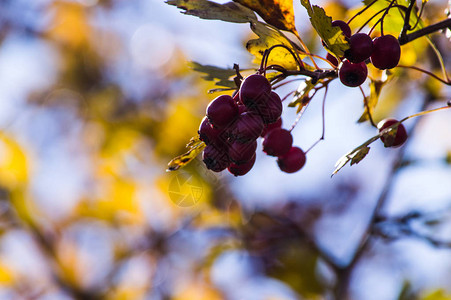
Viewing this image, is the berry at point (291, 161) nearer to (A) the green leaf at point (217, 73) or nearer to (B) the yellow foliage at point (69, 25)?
(A) the green leaf at point (217, 73)

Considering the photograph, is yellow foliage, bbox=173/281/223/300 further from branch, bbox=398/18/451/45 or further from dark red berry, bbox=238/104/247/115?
branch, bbox=398/18/451/45

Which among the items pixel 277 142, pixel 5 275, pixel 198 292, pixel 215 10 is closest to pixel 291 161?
pixel 277 142

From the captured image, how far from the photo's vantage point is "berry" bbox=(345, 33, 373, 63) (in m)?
0.98

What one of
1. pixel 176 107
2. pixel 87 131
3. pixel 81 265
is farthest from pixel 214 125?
pixel 87 131

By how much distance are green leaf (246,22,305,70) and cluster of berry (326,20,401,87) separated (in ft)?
0.42

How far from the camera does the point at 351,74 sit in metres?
1.00

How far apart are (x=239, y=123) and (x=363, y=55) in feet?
1.01

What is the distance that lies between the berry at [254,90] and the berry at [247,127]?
0.03 meters

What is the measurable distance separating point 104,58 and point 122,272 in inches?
88.5

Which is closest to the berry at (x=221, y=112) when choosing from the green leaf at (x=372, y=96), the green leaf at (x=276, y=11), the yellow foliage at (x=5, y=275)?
the green leaf at (x=276, y=11)

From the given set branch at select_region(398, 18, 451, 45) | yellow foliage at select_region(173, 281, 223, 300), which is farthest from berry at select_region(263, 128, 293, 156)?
yellow foliage at select_region(173, 281, 223, 300)

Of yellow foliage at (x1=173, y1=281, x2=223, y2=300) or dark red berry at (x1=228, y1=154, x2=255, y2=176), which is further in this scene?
yellow foliage at (x1=173, y1=281, x2=223, y2=300)

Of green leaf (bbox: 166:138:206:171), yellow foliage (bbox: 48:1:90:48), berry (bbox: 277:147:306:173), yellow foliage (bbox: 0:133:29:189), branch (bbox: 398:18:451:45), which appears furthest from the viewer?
yellow foliage (bbox: 48:1:90:48)

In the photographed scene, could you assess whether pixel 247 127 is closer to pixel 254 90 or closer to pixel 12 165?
pixel 254 90
